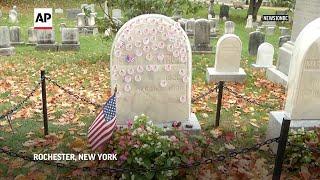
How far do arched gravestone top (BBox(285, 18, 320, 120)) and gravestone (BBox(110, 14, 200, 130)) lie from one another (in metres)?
1.57

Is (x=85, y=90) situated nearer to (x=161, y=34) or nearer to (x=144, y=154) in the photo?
(x=161, y=34)

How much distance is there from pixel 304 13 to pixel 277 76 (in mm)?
1751

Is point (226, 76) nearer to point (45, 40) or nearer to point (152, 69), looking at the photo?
point (152, 69)

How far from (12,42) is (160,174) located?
11696mm

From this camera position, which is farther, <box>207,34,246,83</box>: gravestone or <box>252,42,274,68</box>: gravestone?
<box>252,42,274,68</box>: gravestone

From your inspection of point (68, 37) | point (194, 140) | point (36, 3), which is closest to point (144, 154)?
point (194, 140)

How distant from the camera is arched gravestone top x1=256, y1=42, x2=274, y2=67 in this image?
1136 cm

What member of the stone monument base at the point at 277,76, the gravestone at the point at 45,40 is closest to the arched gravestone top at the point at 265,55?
the stone monument base at the point at 277,76

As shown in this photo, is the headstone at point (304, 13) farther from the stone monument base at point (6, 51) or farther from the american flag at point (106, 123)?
the stone monument base at point (6, 51)

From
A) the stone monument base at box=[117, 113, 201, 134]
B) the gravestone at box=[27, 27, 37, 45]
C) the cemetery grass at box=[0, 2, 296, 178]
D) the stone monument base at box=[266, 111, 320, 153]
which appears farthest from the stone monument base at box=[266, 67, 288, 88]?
the gravestone at box=[27, 27, 37, 45]

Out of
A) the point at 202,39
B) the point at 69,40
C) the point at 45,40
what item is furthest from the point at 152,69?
the point at 45,40

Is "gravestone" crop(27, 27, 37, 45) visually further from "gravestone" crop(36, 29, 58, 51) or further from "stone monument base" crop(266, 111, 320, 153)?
"stone monument base" crop(266, 111, 320, 153)

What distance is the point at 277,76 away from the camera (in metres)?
9.87

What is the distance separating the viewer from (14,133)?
626cm
